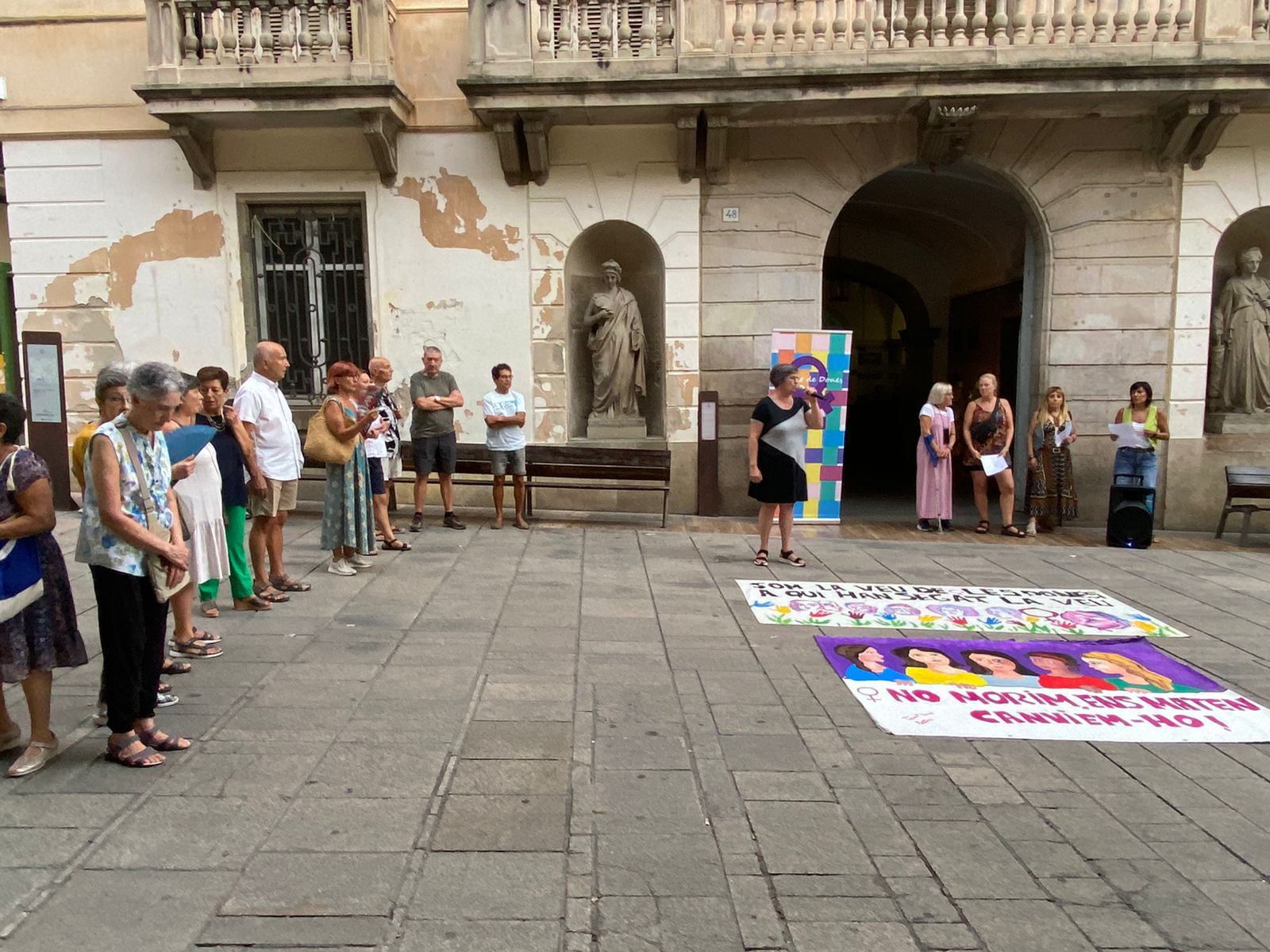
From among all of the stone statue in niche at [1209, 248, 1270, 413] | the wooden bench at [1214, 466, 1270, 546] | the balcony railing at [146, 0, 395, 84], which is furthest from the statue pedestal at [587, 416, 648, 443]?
the stone statue in niche at [1209, 248, 1270, 413]

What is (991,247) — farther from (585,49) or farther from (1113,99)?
(585,49)

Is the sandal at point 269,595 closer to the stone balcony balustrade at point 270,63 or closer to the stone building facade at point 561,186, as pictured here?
the stone building facade at point 561,186

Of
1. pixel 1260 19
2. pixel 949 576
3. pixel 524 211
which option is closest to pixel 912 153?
pixel 1260 19

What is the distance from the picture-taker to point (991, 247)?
14.6m

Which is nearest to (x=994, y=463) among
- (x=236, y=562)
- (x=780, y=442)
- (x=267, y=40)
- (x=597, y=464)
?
(x=780, y=442)

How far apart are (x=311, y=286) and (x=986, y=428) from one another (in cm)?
812

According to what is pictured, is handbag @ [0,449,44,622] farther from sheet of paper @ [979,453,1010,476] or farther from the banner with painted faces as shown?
sheet of paper @ [979,453,1010,476]

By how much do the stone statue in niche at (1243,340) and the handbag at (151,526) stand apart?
11608mm

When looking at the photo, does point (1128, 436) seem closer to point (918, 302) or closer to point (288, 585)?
point (288, 585)

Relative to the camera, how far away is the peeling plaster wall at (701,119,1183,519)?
410 inches

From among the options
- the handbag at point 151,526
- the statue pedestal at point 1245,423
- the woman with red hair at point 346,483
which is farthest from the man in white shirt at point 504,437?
the statue pedestal at point 1245,423

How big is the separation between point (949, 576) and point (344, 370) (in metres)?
5.17

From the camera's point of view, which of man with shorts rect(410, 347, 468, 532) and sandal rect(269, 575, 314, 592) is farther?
man with shorts rect(410, 347, 468, 532)

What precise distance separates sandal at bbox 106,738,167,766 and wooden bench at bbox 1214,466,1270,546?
1023 cm
